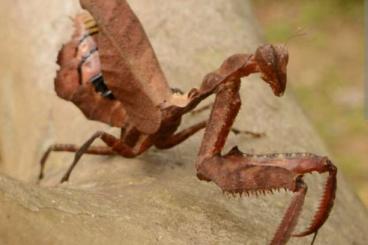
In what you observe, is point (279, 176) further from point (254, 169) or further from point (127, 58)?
point (127, 58)

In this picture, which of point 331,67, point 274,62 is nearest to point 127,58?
point 274,62

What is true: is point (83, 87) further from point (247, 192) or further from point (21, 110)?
point (247, 192)

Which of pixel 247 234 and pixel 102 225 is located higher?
pixel 102 225

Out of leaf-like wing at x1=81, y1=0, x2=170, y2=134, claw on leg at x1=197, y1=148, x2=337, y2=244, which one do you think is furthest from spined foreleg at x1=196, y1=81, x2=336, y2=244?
leaf-like wing at x1=81, y1=0, x2=170, y2=134

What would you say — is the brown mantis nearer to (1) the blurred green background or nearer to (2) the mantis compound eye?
(2) the mantis compound eye

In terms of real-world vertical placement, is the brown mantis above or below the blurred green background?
above

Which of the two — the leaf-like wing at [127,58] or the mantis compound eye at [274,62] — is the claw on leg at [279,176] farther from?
the leaf-like wing at [127,58]

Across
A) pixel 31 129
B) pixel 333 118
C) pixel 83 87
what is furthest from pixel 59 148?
pixel 333 118
